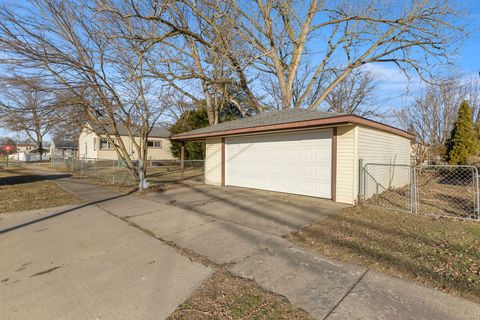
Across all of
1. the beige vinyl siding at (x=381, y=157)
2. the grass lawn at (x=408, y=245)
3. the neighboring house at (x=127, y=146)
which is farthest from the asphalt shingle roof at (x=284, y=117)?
the neighboring house at (x=127, y=146)

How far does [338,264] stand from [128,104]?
951 cm

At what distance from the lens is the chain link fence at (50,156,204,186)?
12518mm

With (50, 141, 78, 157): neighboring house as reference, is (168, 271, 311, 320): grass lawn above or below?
below

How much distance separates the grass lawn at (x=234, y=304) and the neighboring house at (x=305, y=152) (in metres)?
4.88

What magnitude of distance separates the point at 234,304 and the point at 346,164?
5.40 meters

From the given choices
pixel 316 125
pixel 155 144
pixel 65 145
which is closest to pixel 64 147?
pixel 65 145

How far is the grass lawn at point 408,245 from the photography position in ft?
9.14

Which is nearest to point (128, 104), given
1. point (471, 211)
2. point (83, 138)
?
point (471, 211)

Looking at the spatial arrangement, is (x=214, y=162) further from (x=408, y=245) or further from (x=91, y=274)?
(x=408, y=245)

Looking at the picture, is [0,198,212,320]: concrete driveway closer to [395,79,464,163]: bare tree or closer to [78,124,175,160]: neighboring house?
[395,79,464,163]: bare tree

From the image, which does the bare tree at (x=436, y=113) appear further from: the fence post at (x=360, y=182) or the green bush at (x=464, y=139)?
the fence post at (x=360, y=182)

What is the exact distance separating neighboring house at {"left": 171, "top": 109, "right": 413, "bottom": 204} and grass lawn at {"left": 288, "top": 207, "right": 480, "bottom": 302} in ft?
5.72

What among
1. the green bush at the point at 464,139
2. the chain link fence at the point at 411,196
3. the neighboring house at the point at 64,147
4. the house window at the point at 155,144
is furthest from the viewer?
the neighboring house at the point at 64,147

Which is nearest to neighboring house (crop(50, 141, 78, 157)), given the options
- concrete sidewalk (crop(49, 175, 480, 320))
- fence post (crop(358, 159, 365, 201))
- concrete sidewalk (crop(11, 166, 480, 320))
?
concrete sidewalk (crop(11, 166, 480, 320))
